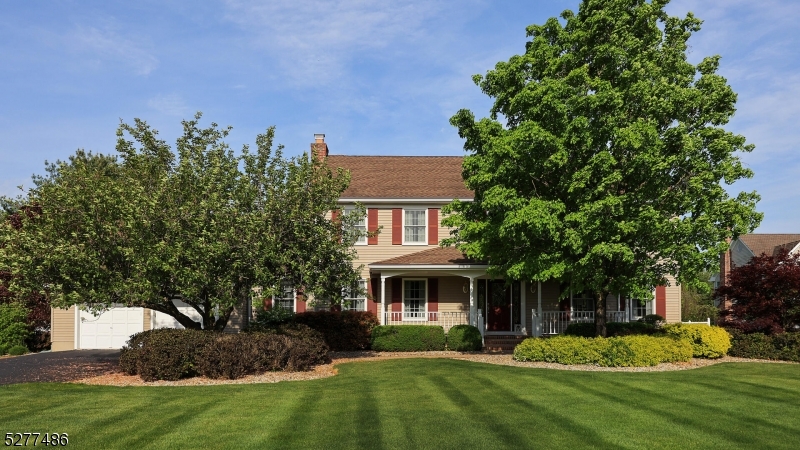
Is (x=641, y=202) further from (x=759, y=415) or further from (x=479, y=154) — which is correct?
(x=759, y=415)

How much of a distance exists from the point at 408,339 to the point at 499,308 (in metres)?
4.57

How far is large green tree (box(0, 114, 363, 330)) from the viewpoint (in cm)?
1438

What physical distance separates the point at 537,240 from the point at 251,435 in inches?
410

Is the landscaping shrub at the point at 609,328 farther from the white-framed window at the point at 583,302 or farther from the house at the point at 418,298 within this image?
the white-framed window at the point at 583,302

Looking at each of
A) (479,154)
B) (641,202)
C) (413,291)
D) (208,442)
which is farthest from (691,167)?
(208,442)

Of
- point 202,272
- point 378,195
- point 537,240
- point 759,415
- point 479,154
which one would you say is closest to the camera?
point 759,415

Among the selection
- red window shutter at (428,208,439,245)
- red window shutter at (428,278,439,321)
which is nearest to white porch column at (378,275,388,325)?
red window shutter at (428,278,439,321)

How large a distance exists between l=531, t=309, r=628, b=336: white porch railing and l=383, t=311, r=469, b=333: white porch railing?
2665 millimetres

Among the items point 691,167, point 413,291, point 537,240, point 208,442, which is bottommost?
point 208,442

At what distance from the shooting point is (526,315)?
24.7 meters

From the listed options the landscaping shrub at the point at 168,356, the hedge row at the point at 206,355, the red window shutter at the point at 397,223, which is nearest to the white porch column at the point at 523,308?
the red window shutter at the point at 397,223

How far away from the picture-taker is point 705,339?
19.2 m

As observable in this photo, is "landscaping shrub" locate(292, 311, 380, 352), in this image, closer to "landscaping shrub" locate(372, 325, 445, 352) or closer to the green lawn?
"landscaping shrub" locate(372, 325, 445, 352)

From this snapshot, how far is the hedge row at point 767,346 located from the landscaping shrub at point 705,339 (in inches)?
19.2
